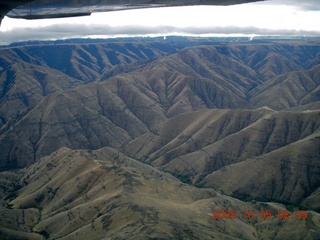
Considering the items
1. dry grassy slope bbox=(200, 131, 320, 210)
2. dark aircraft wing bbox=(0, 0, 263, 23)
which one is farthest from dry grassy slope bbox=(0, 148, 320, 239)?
dark aircraft wing bbox=(0, 0, 263, 23)

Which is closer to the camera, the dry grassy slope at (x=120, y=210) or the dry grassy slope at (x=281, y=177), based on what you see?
the dry grassy slope at (x=120, y=210)

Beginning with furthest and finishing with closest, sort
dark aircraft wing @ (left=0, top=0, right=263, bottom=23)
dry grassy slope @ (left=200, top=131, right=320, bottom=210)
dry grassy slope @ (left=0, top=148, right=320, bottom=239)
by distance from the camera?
dry grassy slope @ (left=200, top=131, right=320, bottom=210), dry grassy slope @ (left=0, top=148, right=320, bottom=239), dark aircraft wing @ (left=0, top=0, right=263, bottom=23)

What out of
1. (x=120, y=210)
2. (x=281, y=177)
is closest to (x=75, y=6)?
(x=120, y=210)

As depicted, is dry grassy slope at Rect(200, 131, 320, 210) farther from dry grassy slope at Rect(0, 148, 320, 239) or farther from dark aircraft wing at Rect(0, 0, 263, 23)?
dark aircraft wing at Rect(0, 0, 263, 23)

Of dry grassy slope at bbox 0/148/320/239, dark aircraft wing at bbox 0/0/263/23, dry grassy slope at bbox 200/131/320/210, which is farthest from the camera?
dry grassy slope at bbox 200/131/320/210

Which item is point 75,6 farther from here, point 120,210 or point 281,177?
point 281,177

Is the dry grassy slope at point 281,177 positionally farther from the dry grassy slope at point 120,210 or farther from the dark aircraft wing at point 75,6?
the dark aircraft wing at point 75,6

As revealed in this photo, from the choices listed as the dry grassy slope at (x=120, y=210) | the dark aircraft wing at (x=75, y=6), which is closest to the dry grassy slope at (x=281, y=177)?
the dry grassy slope at (x=120, y=210)
